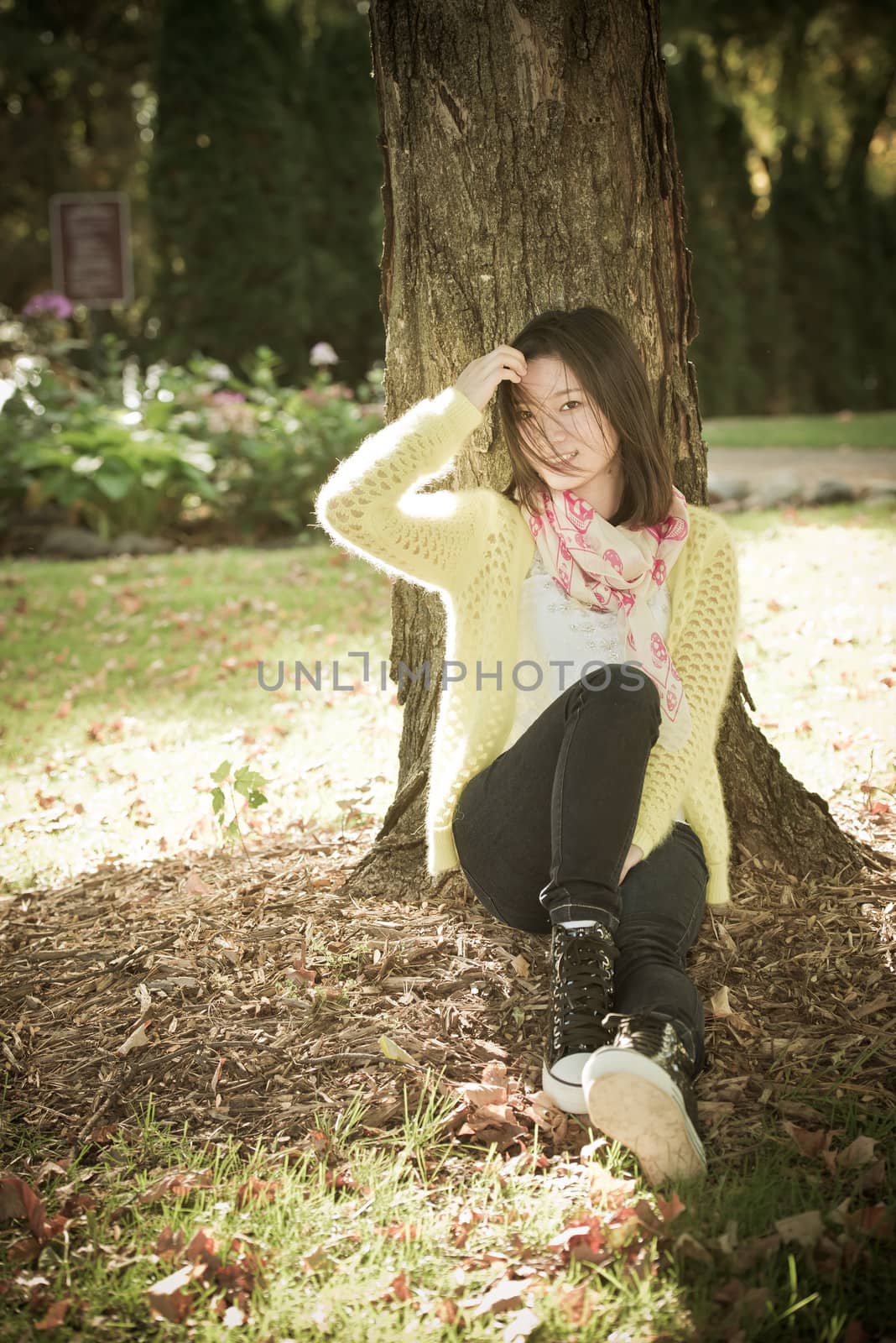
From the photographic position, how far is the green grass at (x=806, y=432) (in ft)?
39.6

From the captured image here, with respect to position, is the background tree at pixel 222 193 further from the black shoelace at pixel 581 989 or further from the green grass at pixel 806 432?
the black shoelace at pixel 581 989

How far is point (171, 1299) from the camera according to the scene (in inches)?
65.6

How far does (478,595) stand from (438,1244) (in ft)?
4.09

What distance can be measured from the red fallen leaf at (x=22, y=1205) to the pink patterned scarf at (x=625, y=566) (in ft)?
4.63

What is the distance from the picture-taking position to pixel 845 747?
3750 mm

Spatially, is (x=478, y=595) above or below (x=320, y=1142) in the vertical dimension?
above

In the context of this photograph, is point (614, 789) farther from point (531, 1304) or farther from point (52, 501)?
point (52, 501)

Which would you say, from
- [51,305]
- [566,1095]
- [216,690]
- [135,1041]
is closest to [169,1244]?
[135,1041]

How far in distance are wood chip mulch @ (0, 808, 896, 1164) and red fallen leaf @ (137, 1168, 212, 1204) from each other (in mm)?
126

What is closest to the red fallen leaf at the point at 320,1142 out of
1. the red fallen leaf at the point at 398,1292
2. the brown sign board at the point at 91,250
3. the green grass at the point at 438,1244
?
the green grass at the point at 438,1244

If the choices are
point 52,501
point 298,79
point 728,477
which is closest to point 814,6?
point 298,79

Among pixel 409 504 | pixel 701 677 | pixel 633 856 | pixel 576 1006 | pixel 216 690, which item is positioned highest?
pixel 409 504

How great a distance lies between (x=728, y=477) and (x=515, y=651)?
6826 mm

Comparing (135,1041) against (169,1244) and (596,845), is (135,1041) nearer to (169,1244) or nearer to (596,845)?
(169,1244)
